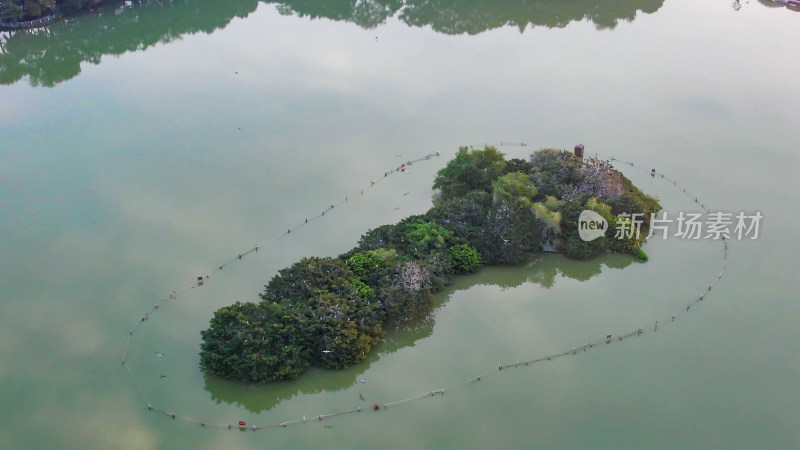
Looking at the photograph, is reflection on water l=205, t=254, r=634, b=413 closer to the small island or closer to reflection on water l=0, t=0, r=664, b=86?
the small island

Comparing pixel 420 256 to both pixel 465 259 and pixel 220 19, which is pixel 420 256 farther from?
pixel 220 19

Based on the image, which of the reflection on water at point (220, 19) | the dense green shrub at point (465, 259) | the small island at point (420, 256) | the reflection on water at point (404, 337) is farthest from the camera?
the reflection on water at point (220, 19)

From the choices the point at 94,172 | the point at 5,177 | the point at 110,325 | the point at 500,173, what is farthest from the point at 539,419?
the point at 5,177

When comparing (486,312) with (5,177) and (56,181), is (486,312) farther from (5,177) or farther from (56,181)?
(5,177)

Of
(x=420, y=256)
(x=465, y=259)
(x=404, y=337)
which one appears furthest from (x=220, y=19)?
(x=404, y=337)

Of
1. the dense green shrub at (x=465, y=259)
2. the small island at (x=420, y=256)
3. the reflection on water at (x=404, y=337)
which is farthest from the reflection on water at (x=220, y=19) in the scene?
the dense green shrub at (x=465, y=259)

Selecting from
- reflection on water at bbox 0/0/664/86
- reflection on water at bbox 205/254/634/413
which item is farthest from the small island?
reflection on water at bbox 0/0/664/86

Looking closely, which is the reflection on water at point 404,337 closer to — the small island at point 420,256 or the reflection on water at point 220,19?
the small island at point 420,256

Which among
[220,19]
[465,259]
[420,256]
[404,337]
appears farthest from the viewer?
[220,19]
